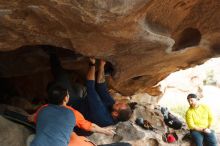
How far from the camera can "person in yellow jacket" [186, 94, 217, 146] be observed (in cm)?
686

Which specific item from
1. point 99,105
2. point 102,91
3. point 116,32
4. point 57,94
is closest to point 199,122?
→ point 102,91

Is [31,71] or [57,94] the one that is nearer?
[57,94]

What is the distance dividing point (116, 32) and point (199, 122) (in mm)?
3551

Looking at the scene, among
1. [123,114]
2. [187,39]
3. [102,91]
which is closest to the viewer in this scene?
[123,114]

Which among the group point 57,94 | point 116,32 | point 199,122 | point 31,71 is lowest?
point 199,122

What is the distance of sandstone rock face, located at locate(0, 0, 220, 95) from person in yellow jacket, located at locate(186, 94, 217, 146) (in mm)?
853

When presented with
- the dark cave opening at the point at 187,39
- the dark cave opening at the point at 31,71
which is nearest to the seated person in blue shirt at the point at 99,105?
the dark cave opening at the point at 31,71

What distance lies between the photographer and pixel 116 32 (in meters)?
4.07

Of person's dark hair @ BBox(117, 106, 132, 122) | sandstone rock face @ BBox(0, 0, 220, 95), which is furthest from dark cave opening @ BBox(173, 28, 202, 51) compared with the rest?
person's dark hair @ BBox(117, 106, 132, 122)

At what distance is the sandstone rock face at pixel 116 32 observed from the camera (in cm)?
360

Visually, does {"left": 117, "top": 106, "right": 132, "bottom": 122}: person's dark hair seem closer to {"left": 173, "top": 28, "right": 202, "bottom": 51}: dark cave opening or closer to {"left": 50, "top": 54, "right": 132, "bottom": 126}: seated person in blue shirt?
{"left": 50, "top": 54, "right": 132, "bottom": 126}: seated person in blue shirt

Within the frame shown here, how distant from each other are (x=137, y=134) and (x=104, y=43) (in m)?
3.11

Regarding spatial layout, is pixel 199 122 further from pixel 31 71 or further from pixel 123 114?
pixel 31 71

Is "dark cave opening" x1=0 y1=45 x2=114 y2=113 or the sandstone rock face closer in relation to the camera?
the sandstone rock face
